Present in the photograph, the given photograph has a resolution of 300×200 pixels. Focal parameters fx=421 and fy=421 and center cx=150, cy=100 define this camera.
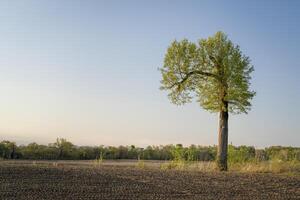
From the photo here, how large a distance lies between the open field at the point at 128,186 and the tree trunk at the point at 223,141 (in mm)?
5820

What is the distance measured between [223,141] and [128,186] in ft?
32.7

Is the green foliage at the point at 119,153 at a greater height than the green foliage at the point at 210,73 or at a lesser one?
lesser

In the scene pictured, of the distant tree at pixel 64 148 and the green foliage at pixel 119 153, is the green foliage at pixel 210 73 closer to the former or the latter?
the green foliage at pixel 119 153

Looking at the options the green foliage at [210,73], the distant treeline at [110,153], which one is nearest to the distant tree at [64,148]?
the distant treeline at [110,153]

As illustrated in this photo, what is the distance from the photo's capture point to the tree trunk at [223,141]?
65.9ft

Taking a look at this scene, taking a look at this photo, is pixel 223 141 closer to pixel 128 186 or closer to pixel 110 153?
pixel 128 186

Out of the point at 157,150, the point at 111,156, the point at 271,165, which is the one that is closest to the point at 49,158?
the point at 111,156

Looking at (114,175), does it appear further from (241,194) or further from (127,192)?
(241,194)

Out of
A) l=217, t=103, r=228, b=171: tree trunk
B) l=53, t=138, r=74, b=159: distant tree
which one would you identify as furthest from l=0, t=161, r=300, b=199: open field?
l=53, t=138, r=74, b=159: distant tree

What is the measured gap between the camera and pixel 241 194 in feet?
37.0

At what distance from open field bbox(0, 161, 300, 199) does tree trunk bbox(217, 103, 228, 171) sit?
582 cm

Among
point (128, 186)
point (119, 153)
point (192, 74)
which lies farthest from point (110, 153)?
point (128, 186)

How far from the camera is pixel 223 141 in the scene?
2042cm

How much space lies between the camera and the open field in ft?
33.2
